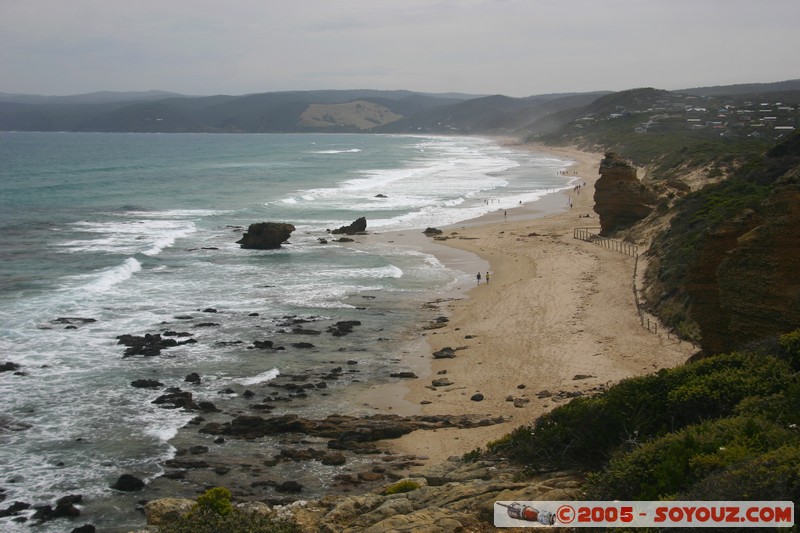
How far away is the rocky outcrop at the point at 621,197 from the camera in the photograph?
40.5 meters

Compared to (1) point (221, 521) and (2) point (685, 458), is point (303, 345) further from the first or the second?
(2) point (685, 458)

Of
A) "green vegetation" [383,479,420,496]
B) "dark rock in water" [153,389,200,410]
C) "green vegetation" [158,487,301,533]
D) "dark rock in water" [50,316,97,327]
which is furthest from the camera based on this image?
"dark rock in water" [50,316,97,327]

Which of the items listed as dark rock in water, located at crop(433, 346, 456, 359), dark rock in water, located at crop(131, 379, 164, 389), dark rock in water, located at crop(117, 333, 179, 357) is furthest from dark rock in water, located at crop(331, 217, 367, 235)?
dark rock in water, located at crop(131, 379, 164, 389)

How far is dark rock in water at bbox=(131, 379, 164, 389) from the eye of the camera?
21.4 metres

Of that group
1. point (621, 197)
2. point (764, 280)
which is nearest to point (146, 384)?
point (764, 280)

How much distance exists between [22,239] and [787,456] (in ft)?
153

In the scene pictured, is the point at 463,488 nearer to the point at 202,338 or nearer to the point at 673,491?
the point at 673,491

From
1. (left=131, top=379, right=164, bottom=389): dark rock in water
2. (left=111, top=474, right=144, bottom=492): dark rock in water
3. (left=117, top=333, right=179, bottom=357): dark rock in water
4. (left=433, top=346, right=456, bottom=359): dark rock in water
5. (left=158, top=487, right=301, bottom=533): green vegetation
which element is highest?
(left=158, top=487, right=301, bottom=533): green vegetation

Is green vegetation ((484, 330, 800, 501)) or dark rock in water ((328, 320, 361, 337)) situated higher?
green vegetation ((484, 330, 800, 501))

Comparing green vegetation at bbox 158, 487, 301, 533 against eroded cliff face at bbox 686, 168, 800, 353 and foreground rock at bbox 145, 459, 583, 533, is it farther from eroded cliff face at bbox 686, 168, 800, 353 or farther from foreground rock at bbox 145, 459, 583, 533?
eroded cliff face at bbox 686, 168, 800, 353

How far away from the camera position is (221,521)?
998cm

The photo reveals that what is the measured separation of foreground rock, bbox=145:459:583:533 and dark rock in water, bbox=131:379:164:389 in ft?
34.5

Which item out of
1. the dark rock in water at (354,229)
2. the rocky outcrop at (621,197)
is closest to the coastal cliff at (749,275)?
the rocky outcrop at (621,197)

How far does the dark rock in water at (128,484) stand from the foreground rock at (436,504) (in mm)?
4585
